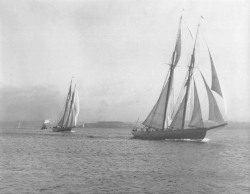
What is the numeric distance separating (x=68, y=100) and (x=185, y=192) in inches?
3521

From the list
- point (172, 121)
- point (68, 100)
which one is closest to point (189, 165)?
point (172, 121)

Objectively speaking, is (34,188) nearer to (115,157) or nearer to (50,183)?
(50,183)

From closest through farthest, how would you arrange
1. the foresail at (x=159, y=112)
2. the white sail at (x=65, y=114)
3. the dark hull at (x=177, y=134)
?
the dark hull at (x=177, y=134)
the foresail at (x=159, y=112)
the white sail at (x=65, y=114)

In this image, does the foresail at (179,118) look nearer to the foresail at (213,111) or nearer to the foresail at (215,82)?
the foresail at (213,111)

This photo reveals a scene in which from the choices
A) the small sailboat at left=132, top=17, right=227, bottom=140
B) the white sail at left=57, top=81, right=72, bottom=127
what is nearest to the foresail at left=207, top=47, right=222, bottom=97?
the small sailboat at left=132, top=17, right=227, bottom=140

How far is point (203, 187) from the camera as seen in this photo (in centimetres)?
2581

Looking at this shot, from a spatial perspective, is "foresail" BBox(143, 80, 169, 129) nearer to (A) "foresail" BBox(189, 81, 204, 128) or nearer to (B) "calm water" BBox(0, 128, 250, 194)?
(A) "foresail" BBox(189, 81, 204, 128)

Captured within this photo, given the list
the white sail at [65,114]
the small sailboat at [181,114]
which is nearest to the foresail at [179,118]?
the small sailboat at [181,114]

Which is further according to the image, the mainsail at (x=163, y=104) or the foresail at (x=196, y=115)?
the mainsail at (x=163, y=104)

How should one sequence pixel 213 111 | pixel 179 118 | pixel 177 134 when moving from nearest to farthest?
pixel 213 111 → pixel 179 118 → pixel 177 134

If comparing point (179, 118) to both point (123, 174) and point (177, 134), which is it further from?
A: point (123, 174)

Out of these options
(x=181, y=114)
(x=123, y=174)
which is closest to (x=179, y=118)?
(x=181, y=114)

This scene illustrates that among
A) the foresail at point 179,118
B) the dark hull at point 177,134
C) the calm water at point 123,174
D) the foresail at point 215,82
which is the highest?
the foresail at point 215,82

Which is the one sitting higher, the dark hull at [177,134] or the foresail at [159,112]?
the foresail at [159,112]
